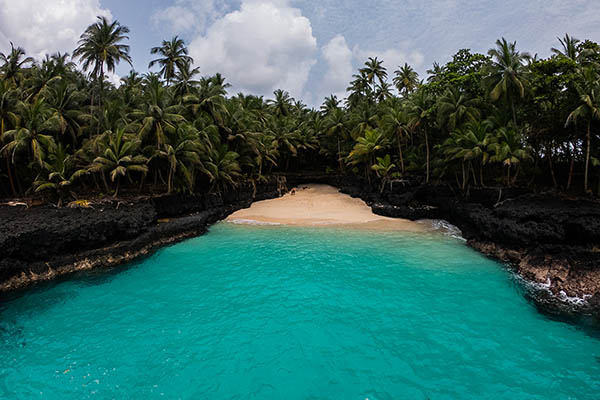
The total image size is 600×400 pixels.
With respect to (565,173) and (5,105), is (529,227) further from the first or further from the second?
(5,105)

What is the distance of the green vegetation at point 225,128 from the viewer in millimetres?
19016

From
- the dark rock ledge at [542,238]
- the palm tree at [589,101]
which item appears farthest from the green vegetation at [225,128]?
the dark rock ledge at [542,238]

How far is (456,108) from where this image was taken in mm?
23984

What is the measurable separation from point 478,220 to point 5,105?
33.4 metres

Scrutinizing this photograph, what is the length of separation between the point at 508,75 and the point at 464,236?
11.4 metres

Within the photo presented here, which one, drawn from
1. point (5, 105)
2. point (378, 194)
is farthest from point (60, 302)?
point (378, 194)

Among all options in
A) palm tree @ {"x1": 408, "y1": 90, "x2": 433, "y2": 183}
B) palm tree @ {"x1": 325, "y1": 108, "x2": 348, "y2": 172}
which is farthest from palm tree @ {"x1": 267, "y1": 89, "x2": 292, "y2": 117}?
palm tree @ {"x1": 408, "y1": 90, "x2": 433, "y2": 183}

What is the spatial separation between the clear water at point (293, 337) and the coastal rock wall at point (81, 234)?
61.5 inches

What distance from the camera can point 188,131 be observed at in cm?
2467

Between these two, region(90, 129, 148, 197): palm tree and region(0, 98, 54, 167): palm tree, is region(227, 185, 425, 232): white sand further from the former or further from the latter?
region(0, 98, 54, 167): palm tree

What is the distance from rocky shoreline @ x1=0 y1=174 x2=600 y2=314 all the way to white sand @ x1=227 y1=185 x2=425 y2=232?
5.01m

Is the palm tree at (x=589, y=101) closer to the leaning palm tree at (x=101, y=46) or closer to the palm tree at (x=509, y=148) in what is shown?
the palm tree at (x=509, y=148)

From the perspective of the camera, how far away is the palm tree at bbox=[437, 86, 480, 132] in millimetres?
23688

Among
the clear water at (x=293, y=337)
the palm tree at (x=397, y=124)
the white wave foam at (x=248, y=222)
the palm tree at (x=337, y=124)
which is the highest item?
the palm tree at (x=337, y=124)
